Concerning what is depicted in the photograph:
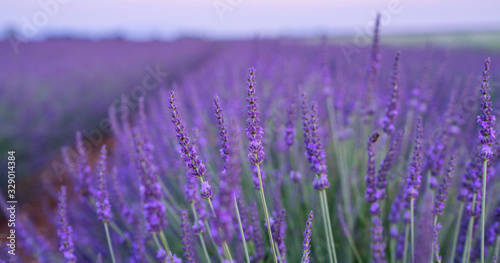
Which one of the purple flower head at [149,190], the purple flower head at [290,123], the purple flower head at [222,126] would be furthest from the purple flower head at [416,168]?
the purple flower head at [149,190]

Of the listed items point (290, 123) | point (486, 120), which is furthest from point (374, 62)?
point (486, 120)

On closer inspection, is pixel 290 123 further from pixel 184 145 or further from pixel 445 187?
pixel 184 145

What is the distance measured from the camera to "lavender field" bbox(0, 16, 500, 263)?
3.10 ft

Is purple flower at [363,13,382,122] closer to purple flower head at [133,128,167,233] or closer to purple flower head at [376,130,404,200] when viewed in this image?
purple flower head at [376,130,404,200]

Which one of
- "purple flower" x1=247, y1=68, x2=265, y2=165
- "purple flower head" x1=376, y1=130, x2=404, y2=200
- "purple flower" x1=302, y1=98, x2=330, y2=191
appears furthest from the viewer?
"purple flower head" x1=376, y1=130, x2=404, y2=200

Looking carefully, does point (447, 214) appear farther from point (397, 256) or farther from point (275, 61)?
point (275, 61)

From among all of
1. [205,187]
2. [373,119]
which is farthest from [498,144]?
[373,119]

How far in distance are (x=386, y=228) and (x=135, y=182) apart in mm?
1239

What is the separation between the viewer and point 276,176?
193 centimetres

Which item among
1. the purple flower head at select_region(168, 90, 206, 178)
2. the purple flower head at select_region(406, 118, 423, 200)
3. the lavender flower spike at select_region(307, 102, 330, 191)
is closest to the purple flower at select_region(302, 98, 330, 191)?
the lavender flower spike at select_region(307, 102, 330, 191)

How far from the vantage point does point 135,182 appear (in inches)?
77.3

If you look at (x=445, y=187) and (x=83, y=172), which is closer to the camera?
(x=445, y=187)

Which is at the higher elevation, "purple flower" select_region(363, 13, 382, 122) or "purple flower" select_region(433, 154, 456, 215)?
"purple flower" select_region(363, 13, 382, 122)

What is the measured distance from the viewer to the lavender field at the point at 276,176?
0.94 metres
